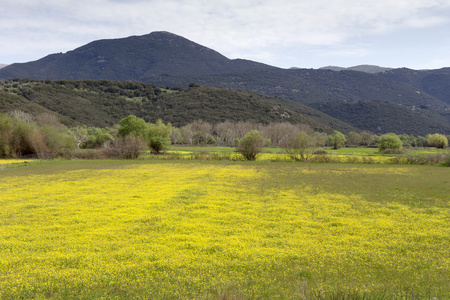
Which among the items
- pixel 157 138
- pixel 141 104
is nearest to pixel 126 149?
pixel 157 138

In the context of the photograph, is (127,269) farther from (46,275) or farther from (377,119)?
(377,119)

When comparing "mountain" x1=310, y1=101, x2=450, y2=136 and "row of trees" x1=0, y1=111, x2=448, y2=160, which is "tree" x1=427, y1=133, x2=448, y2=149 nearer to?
"row of trees" x1=0, y1=111, x2=448, y2=160

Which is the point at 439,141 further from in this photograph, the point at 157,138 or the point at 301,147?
the point at 157,138

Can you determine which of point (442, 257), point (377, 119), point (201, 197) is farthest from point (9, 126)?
point (377, 119)

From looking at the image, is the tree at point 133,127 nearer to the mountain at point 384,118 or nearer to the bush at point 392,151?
the bush at point 392,151

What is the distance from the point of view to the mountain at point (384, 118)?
146 metres

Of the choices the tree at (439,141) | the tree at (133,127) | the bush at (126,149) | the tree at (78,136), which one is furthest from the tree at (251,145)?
the tree at (439,141)

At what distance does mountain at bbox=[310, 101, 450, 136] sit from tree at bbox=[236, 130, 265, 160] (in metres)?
121

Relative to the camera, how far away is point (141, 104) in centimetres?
14425

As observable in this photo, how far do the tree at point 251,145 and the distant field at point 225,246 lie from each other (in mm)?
32404

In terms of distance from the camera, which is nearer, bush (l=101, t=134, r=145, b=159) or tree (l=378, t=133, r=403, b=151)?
bush (l=101, t=134, r=145, b=159)

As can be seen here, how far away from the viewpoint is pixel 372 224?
527 inches

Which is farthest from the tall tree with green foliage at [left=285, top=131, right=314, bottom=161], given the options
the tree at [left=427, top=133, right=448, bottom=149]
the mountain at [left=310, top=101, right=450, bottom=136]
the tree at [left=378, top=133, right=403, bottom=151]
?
the mountain at [left=310, top=101, right=450, bottom=136]

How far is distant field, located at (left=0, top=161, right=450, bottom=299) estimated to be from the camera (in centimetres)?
743
